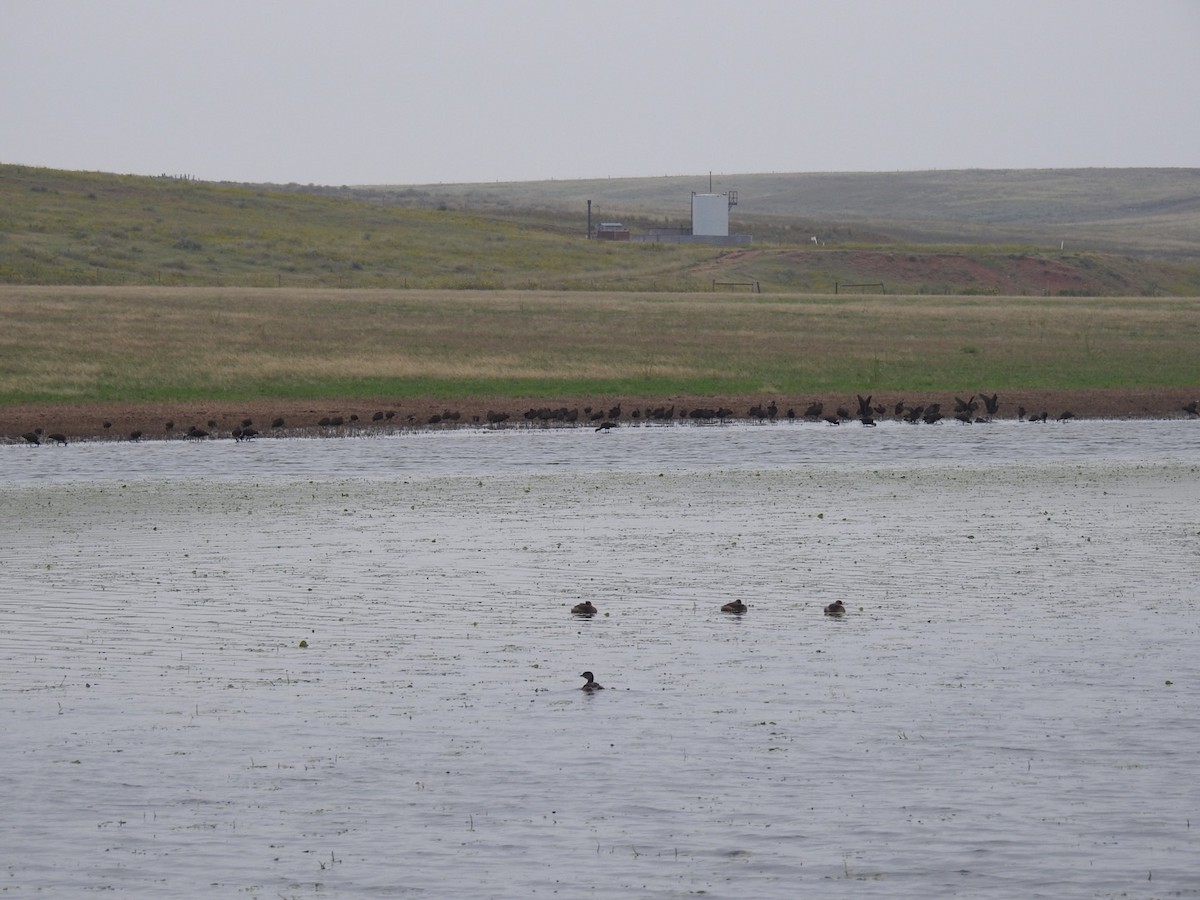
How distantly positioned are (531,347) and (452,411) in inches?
402

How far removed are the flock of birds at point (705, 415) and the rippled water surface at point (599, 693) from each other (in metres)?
8.74

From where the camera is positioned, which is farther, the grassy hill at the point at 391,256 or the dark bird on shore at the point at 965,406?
the grassy hill at the point at 391,256

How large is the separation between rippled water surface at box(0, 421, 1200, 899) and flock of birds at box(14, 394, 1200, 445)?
28.7 feet

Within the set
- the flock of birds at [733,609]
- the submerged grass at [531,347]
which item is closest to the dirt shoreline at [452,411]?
the submerged grass at [531,347]

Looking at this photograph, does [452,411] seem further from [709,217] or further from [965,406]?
[709,217]

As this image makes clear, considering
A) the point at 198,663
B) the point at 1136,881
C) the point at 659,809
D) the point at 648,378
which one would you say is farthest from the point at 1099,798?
the point at 648,378

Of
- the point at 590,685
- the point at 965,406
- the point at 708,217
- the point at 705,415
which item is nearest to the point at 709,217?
the point at 708,217

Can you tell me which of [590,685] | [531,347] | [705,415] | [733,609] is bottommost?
[705,415]

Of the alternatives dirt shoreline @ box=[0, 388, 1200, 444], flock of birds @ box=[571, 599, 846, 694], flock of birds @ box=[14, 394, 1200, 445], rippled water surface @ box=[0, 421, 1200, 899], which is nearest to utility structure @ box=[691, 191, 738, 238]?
dirt shoreline @ box=[0, 388, 1200, 444]

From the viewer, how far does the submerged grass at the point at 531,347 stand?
4209cm

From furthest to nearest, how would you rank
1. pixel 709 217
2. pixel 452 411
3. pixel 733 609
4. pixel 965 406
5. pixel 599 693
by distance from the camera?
pixel 709 217 → pixel 965 406 → pixel 452 411 → pixel 733 609 → pixel 599 693

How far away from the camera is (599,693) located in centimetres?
1470

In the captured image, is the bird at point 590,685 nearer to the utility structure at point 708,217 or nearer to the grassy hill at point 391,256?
the grassy hill at point 391,256

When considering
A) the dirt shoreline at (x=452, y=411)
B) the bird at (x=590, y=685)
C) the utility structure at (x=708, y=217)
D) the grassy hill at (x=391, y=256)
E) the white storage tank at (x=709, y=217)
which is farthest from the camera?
the white storage tank at (x=709, y=217)
